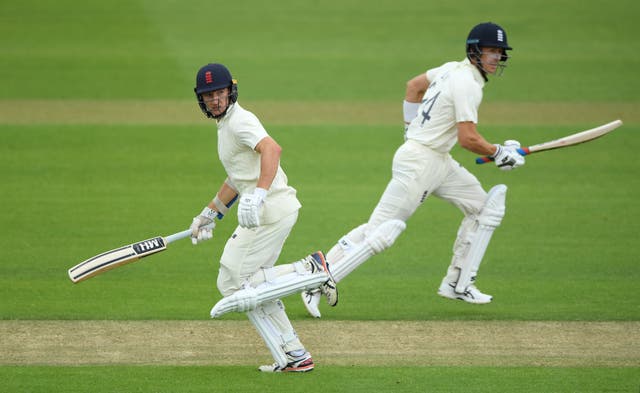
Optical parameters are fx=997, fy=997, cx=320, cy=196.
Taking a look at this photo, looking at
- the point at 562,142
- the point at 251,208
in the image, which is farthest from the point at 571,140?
the point at 251,208

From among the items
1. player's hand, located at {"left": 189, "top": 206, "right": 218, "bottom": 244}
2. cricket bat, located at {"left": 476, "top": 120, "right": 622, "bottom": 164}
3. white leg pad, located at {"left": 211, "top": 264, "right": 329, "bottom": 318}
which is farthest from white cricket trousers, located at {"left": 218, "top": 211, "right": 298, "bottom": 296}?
cricket bat, located at {"left": 476, "top": 120, "right": 622, "bottom": 164}

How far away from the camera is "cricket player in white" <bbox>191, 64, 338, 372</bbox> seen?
18.8 ft

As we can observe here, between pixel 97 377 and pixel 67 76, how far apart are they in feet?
37.0

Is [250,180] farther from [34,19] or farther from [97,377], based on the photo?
[34,19]

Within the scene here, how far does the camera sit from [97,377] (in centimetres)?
580

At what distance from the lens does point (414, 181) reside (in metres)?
7.09

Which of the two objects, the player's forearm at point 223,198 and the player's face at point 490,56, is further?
the player's face at point 490,56

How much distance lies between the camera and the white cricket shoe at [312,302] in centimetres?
704

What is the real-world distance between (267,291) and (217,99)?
3.78 ft

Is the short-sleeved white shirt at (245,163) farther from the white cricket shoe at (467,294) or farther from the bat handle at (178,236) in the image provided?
the white cricket shoe at (467,294)

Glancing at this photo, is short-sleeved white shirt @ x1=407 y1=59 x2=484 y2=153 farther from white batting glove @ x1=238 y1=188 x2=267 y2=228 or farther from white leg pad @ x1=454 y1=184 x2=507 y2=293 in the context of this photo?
white batting glove @ x1=238 y1=188 x2=267 y2=228

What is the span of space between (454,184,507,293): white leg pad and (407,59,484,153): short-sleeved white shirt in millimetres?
491

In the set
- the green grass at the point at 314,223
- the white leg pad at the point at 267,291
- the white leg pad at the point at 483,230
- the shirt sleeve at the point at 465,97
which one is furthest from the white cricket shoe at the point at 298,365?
the shirt sleeve at the point at 465,97

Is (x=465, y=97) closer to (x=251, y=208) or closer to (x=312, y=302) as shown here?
(x=312, y=302)
